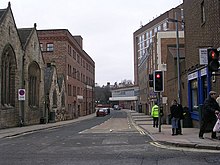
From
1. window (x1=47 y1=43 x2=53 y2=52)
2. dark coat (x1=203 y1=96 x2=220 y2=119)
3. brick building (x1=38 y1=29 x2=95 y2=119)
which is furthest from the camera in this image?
window (x1=47 y1=43 x2=53 y2=52)

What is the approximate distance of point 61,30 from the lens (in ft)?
172

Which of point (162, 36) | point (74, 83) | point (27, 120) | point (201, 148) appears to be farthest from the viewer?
point (74, 83)

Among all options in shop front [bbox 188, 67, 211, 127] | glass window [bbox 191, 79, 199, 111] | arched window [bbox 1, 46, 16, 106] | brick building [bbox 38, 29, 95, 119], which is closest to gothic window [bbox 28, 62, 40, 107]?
arched window [bbox 1, 46, 16, 106]

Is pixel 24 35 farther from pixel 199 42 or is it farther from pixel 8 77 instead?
pixel 199 42

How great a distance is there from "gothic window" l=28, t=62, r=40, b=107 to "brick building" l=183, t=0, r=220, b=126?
16.9m

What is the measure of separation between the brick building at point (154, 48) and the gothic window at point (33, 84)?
40.1 feet

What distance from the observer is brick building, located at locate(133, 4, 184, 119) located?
142 ft

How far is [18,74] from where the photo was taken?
100ft

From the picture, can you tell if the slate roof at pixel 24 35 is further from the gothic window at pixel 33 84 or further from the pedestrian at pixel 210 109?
the pedestrian at pixel 210 109

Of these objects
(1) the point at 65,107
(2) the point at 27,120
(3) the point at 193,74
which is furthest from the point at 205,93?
(1) the point at 65,107

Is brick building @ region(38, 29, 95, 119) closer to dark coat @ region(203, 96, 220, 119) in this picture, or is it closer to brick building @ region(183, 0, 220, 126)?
brick building @ region(183, 0, 220, 126)

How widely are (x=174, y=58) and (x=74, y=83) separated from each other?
33.0 metres

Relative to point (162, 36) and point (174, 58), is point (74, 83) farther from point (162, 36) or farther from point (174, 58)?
point (174, 58)

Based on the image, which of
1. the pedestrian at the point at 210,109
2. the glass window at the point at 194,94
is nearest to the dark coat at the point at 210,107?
the pedestrian at the point at 210,109
